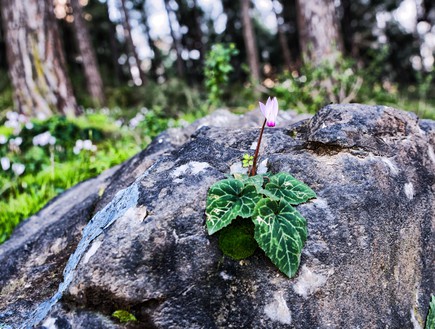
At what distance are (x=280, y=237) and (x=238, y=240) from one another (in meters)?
0.17

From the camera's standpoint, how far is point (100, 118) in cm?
609

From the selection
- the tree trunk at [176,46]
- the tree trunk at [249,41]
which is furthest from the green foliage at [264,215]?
the tree trunk at [176,46]

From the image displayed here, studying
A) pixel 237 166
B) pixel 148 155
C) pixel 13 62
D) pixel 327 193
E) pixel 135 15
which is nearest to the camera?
pixel 327 193

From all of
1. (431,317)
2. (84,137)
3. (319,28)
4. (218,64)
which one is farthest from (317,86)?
(431,317)

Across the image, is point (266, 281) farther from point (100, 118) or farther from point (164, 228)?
point (100, 118)

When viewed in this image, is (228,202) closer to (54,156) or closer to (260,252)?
(260,252)

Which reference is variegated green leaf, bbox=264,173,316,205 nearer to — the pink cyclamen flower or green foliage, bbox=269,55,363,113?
the pink cyclamen flower

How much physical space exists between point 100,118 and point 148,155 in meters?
4.06

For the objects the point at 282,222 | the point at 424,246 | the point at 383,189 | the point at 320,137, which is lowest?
the point at 424,246

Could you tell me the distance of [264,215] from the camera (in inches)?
52.4

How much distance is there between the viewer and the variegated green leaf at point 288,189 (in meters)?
1.44

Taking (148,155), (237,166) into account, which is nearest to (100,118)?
(148,155)

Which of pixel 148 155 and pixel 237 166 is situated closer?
pixel 237 166

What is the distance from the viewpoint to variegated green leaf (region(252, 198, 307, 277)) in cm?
128
